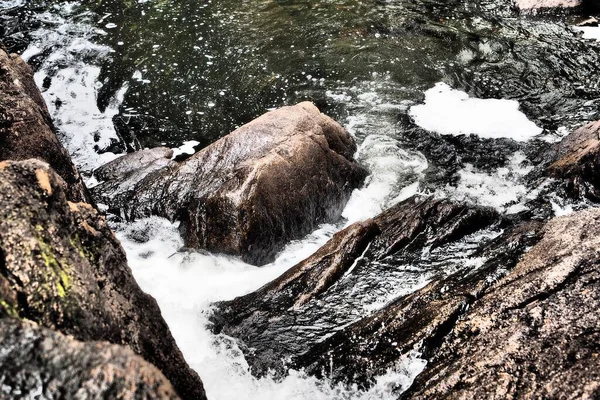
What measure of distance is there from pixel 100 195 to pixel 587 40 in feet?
42.1

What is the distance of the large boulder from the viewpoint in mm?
6684

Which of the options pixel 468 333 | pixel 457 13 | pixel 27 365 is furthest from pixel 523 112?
pixel 27 365

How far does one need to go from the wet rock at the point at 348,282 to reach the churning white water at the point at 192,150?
0.25m

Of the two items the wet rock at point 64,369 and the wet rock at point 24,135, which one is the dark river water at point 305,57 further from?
the wet rock at point 64,369

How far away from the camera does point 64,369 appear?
1870mm

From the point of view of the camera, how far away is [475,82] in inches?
443

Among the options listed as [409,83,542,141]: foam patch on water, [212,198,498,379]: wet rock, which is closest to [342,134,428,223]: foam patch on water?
[212,198,498,379]: wet rock

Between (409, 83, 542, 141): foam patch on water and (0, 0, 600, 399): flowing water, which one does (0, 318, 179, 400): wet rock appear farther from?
(409, 83, 542, 141): foam patch on water

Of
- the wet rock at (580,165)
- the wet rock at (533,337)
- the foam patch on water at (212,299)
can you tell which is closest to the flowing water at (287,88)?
the foam patch on water at (212,299)

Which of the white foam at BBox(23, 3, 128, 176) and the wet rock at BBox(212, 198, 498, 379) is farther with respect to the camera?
the white foam at BBox(23, 3, 128, 176)

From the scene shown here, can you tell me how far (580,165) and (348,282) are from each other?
169 inches

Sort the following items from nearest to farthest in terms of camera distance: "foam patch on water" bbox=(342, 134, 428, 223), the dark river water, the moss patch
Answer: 1. the moss patch
2. "foam patch on water" bbox=(342, 134, 428, 223)
3. the dark river water

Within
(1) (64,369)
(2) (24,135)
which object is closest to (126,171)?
(2) (24,135)

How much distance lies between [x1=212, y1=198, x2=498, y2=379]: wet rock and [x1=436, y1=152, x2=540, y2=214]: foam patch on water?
1.81ft
